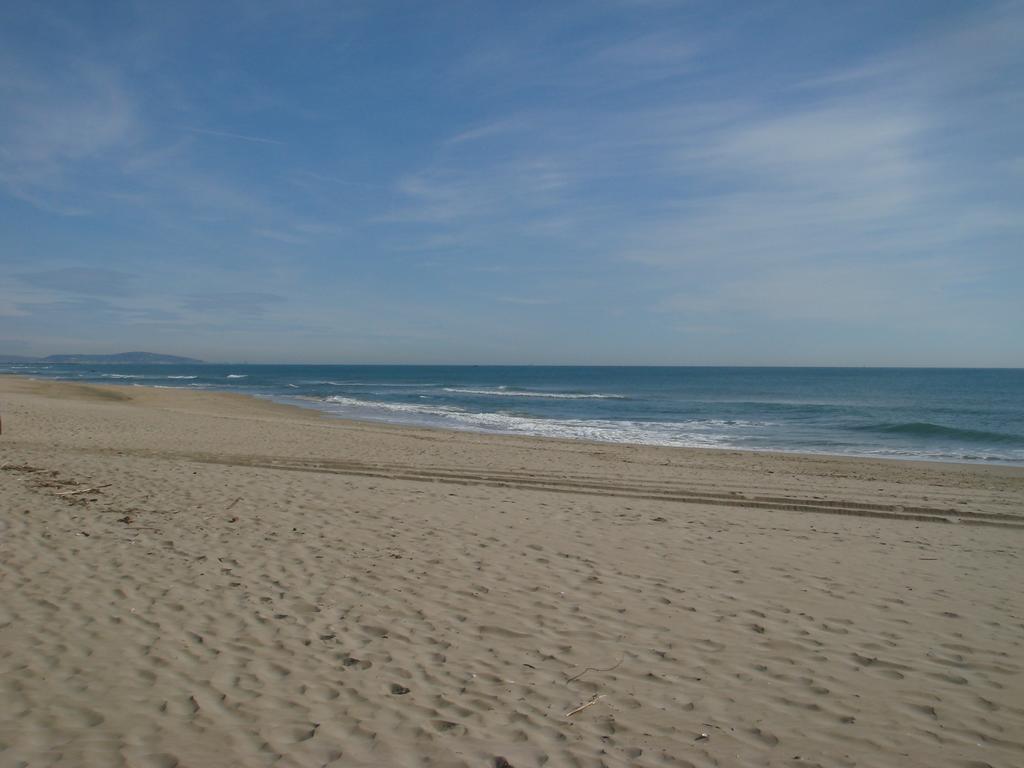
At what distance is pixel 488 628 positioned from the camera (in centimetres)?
489

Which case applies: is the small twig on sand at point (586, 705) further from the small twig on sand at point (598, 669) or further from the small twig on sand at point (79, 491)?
the small twig on sand at point (79, 491)

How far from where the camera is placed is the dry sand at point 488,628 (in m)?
3.47

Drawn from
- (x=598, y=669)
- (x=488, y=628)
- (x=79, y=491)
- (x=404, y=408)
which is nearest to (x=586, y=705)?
(x=598, y=669)

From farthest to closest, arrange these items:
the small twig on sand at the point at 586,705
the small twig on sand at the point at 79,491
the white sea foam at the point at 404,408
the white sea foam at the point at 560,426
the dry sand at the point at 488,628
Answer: the white sea foam at the point at 404,408 < the white sea foam at the point at 560,426 < the small twig on sand at the point at 79,491 < the small twig on sand at the point at 586,705 < the dry sand at the point at 488,628

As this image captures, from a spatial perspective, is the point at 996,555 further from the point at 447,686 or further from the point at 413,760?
the point at 413,760

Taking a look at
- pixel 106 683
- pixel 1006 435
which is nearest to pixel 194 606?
pixel 106 683

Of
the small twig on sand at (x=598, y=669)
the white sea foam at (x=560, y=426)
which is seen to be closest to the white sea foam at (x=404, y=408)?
the white sea foam at (x=560, y=426)

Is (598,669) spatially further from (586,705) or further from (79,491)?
(79,491)

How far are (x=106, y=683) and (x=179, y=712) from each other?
1.99 feet

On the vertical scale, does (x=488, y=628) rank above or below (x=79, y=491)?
below

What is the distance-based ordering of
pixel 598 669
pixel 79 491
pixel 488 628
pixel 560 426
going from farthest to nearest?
1. pixel 560 426
2. pixel 79 491
3. pixel 488 628
4. pixel 598 669

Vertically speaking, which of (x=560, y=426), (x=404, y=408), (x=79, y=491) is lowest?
(x=560, y=426)

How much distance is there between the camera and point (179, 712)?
356 cm

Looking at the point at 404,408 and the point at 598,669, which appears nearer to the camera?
the point at 598,669
